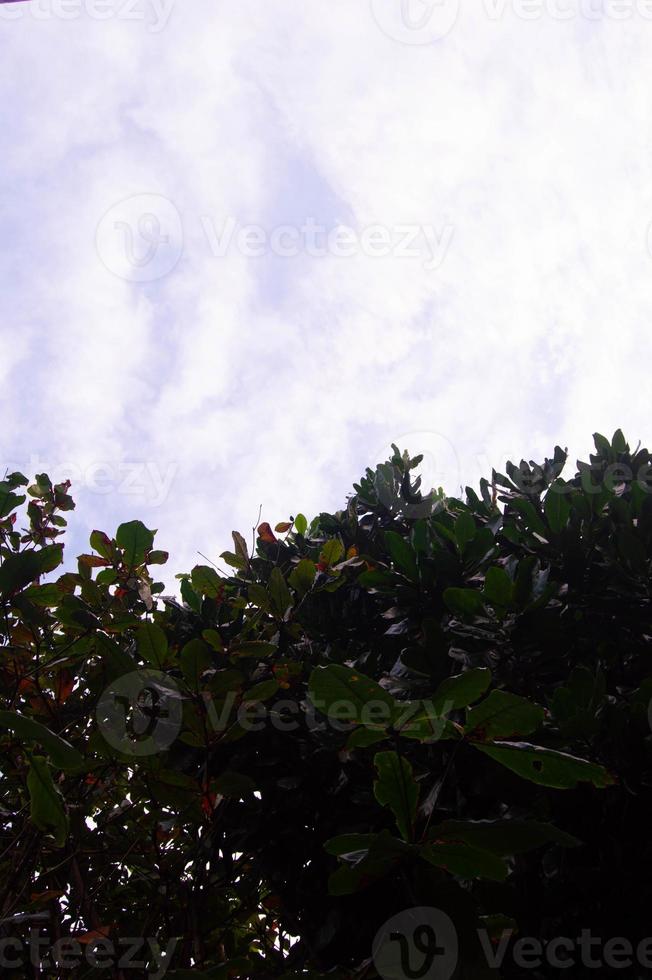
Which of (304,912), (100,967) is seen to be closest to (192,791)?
(100,967)

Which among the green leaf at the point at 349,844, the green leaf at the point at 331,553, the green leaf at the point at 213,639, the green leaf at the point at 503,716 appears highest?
the green leaf at the point at 331,553

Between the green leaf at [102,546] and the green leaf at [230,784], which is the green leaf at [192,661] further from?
the green leaf at [102,546]

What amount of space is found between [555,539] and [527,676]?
57 centimetres

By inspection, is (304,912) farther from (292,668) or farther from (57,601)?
(57,601)

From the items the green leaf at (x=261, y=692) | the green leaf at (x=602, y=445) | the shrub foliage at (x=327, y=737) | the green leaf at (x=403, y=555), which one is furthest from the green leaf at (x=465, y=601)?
the green leaf at (x=602, y=445)

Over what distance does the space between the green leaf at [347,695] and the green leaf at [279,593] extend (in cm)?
142

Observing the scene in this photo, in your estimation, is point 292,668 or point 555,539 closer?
point 292,668

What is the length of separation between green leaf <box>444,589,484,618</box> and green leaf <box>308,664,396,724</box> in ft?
3.00

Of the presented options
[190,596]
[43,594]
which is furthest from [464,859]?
[190,596]

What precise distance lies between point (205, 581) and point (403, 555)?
2.71ft

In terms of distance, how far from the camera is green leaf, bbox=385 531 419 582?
2.33 m

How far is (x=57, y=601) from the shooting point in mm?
1967

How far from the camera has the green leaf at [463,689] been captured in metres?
1.05

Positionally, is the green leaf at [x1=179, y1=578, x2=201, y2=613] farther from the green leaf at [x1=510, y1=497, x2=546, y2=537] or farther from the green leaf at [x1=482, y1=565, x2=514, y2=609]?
the green leaf at [x1=510, y1=497, x2=546, y2=537]
